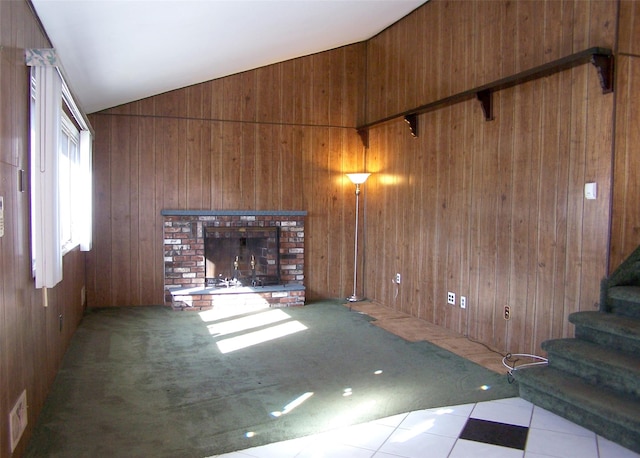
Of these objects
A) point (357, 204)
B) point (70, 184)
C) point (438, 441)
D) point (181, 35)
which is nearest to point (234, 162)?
point (357, 204)

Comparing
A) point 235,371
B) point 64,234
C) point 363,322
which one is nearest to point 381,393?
point 235,371

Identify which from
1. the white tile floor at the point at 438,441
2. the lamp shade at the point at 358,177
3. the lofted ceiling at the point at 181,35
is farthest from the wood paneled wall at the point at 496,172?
the white tile floor at the point at 438,441

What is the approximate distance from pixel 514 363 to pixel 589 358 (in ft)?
2.85

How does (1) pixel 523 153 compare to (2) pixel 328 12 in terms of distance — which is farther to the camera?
(2) pixel 328 12

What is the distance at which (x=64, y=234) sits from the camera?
14.1 feet

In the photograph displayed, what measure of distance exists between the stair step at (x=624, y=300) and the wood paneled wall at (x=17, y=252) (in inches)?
130

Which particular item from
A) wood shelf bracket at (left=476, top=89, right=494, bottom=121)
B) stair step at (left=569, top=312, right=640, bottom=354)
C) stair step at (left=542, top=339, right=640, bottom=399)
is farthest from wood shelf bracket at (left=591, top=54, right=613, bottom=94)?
stair step at (left=542, top=339, right=640, bottom=399)

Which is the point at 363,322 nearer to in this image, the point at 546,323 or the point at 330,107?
the point at 546,323

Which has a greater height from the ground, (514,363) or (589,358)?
(589,358)

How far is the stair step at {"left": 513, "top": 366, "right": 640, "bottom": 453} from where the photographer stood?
98.5 inches

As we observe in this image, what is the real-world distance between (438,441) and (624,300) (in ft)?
4.96

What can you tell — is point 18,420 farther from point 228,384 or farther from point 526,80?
point 526,80

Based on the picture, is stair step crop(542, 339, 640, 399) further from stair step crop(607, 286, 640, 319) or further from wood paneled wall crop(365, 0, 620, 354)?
wood paneled wall crop(365, 0, 620, 354)

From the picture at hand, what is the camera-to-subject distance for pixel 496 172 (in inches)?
163
